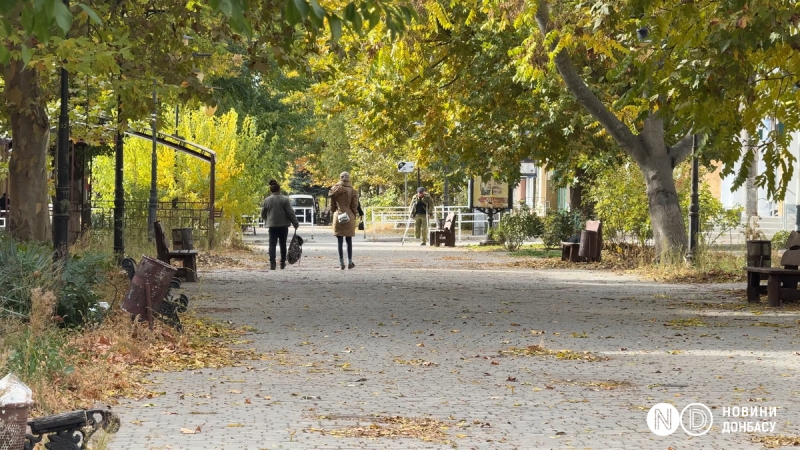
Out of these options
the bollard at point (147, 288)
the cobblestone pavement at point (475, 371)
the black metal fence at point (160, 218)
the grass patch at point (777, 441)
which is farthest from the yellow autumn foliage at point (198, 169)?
the grass patch at point (777, 441)

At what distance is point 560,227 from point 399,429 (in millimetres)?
27621

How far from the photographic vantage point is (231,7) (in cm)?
523

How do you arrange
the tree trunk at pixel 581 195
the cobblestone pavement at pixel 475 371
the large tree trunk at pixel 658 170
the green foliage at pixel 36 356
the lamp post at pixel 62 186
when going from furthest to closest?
the tree trunk at pixel 581 195
the large tree trunk at pixel 658 170
the lamp post at pixel 62 186
the green foliage at pixel 36 356
the cobblestone pavement at pixel 475 371

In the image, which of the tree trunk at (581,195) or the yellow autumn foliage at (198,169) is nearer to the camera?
the tree trunk at (581,195)

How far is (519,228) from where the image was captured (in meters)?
37.4

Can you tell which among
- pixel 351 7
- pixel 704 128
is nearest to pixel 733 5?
pixel 704 128

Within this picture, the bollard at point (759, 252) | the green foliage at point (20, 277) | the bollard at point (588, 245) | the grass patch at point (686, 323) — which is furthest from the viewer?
the bollard at point (588, 245)

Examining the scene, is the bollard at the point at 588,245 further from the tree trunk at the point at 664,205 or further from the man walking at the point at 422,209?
the man walking at the point at 422,209

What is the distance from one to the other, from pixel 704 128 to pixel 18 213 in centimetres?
917

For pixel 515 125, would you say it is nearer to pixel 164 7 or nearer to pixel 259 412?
pixel 164 7

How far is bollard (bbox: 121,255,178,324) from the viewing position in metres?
12.7

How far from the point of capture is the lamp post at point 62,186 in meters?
14.9

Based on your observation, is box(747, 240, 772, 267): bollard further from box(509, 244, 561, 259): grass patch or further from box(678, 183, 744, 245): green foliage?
box(509, 244, 561, 259): grass patch

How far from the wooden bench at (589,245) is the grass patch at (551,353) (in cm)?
1725
